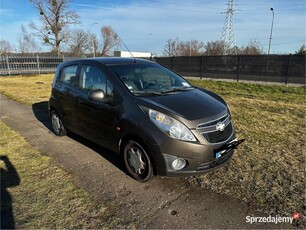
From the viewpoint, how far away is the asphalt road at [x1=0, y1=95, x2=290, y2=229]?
2.64 m

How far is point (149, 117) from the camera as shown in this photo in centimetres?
312

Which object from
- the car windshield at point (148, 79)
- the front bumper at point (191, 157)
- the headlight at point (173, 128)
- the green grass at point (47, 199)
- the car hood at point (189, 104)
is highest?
the car windshield at point (148, 79)

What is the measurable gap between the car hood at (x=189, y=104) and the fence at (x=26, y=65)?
77.5ft

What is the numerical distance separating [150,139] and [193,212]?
3.17 ft

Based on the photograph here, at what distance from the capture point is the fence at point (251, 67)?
1536cm

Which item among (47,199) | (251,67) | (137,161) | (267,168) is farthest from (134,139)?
(251,67)

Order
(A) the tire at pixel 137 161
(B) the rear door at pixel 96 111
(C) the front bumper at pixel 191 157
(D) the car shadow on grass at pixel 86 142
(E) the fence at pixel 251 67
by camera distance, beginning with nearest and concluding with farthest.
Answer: (C) the front bumper at pixel 191 157 < (A) the tire at pixel 137 161 < (B) the rear door at pixel 96 111 < (D) the car shadow on grass at pixel 86 142 < (E) the fence at pixel 251 67

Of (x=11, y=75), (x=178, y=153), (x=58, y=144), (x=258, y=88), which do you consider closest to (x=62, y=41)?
(x=11, y=75)

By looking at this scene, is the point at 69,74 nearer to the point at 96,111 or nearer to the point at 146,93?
the point at 96,111

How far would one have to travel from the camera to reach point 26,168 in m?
3.85

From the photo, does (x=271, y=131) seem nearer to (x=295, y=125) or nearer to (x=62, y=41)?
(x=295, y=125)

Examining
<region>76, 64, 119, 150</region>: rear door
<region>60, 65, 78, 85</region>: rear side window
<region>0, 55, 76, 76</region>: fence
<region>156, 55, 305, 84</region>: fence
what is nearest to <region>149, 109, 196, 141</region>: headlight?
<region>76, 64, 119, 150</region>: rear door
